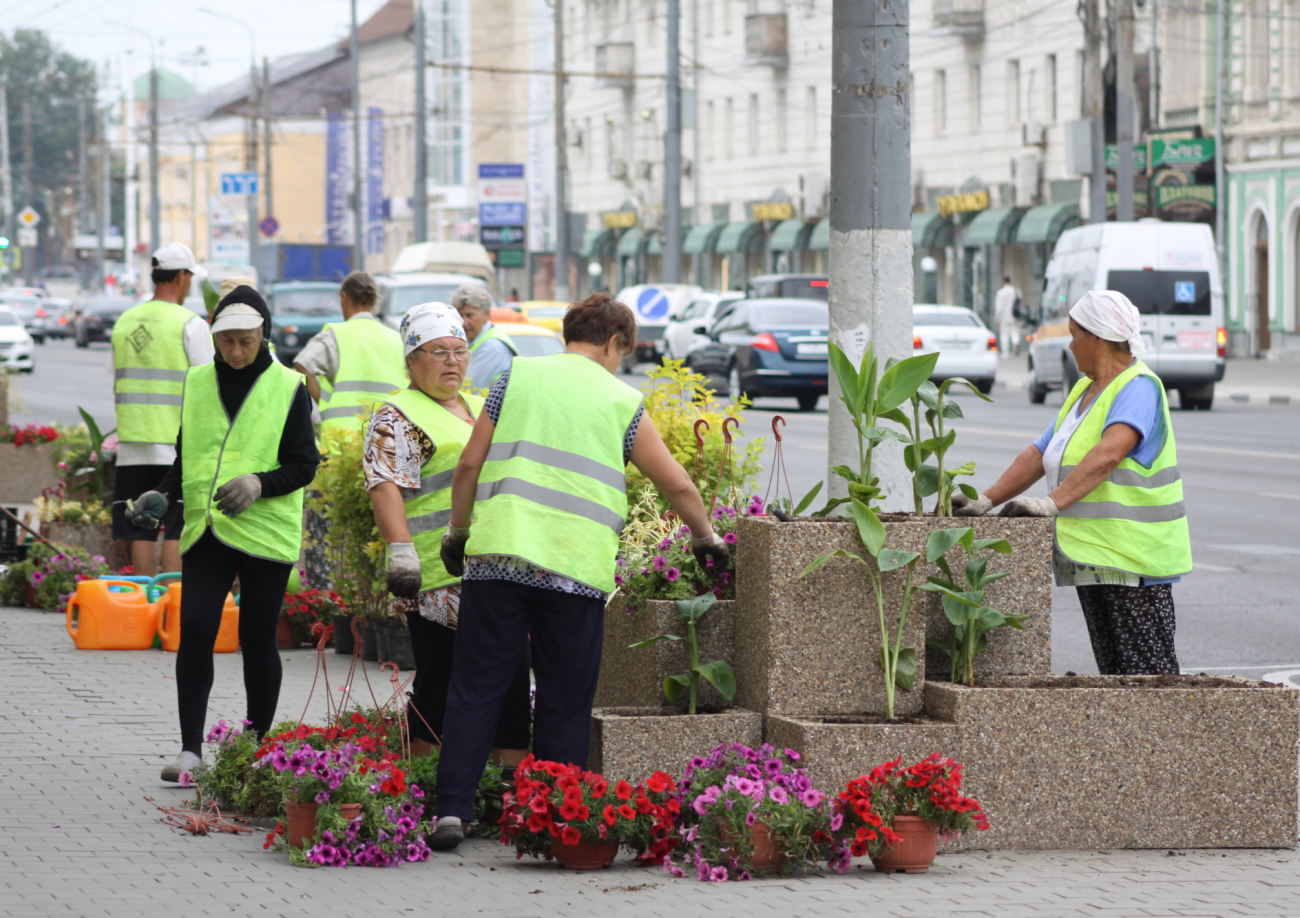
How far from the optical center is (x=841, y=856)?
5.93 metres

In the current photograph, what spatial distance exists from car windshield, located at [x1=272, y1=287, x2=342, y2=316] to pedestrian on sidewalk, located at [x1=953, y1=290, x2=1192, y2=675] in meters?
30.9

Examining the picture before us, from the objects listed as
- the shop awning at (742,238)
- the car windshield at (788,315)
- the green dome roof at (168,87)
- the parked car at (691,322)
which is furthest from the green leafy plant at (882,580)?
the green dome roof at (168,87)

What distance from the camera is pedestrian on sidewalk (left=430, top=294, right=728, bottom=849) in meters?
6.04

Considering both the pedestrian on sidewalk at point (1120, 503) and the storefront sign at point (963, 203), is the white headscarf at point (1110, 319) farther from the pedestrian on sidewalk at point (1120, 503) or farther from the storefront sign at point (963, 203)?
the storefront sign at point (963, 203)

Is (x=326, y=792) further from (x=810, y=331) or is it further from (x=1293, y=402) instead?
(x=1293, y=402)

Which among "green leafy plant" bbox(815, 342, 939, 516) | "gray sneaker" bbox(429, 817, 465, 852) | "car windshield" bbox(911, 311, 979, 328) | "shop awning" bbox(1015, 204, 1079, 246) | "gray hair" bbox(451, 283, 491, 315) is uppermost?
"shop awning" bbox(1015, 204, 1079, 246)

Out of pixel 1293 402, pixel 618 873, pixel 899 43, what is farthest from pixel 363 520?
pixel 1293 402

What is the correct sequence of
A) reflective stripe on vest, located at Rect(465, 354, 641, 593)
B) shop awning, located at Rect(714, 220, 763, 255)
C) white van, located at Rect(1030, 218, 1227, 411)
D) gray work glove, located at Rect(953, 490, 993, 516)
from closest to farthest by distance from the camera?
reflective stripe on vest, located at Rect(465, 354, 641, 593) → gray work glove, located at Rect(953, 490, 993, 516) → white van, located at Rect(1030, 218, 1227, 411) → shop awning, located at Rect(714, 220, 763, 255)

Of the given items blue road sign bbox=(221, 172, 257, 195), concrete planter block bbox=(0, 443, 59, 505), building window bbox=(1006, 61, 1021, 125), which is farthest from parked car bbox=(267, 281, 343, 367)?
blue road sign bbox=(221, 172, 257, 195)

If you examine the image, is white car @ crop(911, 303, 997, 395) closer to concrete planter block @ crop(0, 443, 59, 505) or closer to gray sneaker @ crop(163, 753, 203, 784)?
concrete planter block @ crop(0, 443, 59, 505)

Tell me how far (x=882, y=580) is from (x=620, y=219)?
66.3 metres

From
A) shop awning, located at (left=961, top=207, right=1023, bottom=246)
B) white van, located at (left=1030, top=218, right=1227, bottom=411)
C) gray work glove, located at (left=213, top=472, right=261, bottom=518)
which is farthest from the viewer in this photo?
shop awning, located at (left=961, top=207, right=1023, bottom=246)

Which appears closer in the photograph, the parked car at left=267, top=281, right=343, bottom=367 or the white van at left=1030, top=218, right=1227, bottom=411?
the white van at left=1030, top=218, right=1227, bottom=411

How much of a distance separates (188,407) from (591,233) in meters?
68.8
